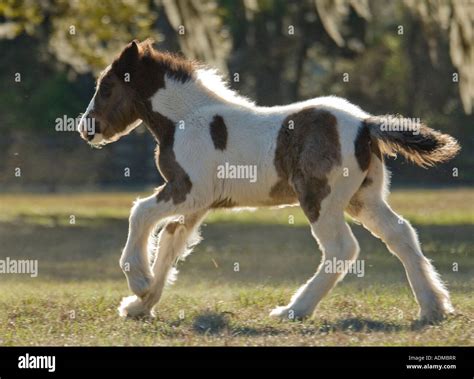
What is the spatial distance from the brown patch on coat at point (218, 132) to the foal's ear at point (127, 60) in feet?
3.03

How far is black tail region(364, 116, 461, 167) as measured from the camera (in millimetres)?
9734

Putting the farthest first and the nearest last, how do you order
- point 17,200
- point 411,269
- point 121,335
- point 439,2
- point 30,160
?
point 30,160, point 17,200, point 439,2, point 411,269, point 121,335

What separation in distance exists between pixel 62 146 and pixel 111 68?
28.5m

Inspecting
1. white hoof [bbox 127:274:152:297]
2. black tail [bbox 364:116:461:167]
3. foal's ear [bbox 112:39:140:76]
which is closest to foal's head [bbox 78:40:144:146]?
foal's ear [bbox 112:39:140:76]

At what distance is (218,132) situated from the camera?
1005 cm

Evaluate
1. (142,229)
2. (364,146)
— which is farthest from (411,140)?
(142,229)

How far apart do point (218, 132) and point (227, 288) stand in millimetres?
2788

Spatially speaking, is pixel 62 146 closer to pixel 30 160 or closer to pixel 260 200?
pixel 30 160

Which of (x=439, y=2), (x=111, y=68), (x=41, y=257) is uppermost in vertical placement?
(x=439, y=2)

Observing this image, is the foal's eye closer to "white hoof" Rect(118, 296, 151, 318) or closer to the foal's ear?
the foal's ear

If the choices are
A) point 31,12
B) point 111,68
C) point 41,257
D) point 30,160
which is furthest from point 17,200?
point 111,68

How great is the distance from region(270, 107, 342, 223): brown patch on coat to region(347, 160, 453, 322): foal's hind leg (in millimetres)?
473

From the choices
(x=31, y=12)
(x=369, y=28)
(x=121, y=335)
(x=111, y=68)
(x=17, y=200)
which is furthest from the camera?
(x=369, y=28)

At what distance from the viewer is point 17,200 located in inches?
1231
